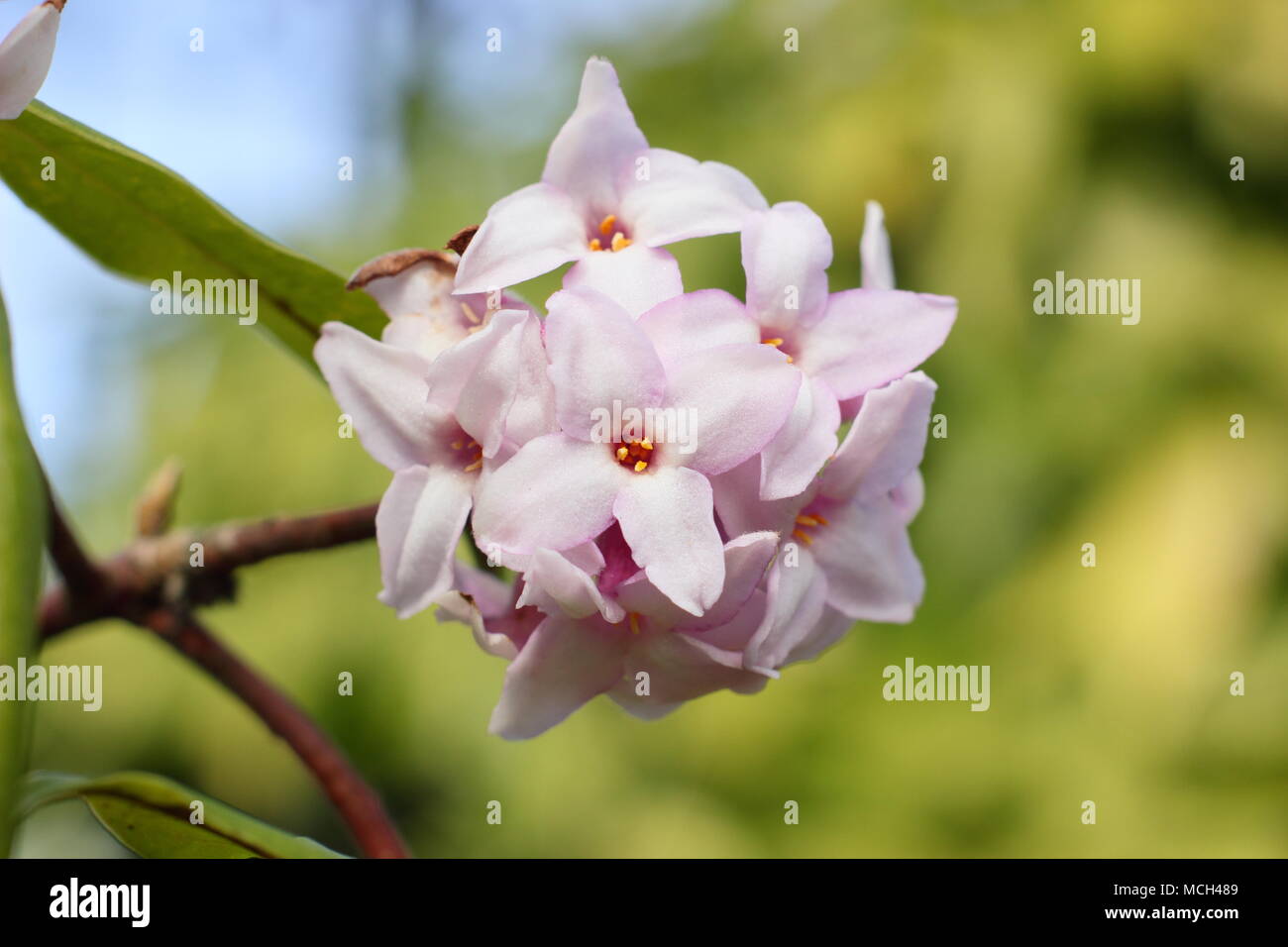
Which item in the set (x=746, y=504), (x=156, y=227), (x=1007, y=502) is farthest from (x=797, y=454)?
(x=1007, y=502)

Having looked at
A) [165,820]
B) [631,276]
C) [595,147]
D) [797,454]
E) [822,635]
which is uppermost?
[595,147]

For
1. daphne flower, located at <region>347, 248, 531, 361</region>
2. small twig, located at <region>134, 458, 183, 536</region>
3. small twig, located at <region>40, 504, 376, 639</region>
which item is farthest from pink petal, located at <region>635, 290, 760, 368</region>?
small twig, located at <region>134, 458, 183, 536</region>

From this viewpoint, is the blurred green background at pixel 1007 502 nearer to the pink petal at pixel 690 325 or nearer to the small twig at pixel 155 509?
the small twig at pixel 155 509

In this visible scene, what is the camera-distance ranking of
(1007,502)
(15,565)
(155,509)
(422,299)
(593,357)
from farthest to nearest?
(1007,502) < (155,509) < (422,299) < (593,357) < (15,565)

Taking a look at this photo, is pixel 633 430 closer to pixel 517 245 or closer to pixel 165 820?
pixel 517 245

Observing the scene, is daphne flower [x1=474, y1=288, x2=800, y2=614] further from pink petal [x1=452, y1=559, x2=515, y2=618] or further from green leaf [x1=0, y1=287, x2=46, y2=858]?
green leaf [x1=0, y1=287, x2=46, y2=858]

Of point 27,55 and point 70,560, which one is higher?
point 27,55
